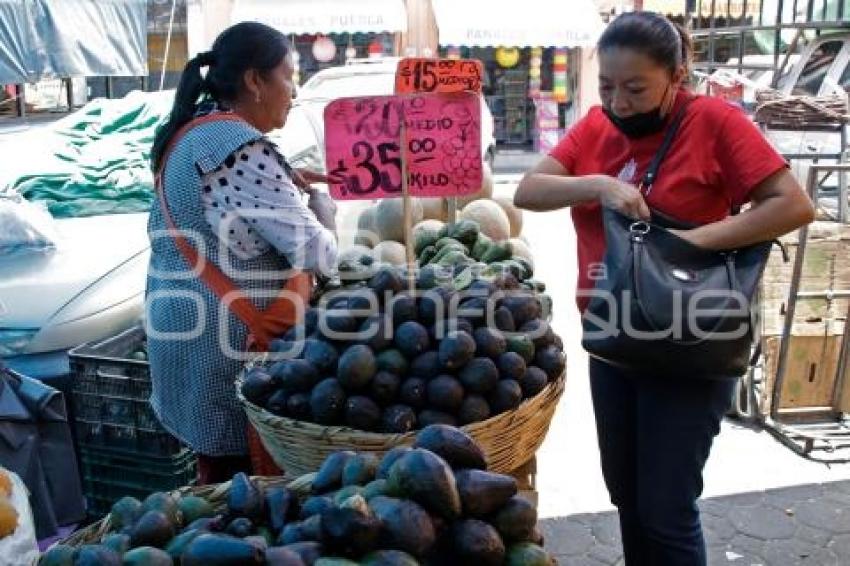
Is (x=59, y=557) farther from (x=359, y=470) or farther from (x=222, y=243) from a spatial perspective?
(x=222, y=243)

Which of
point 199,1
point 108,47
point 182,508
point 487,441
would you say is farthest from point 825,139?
point 199,1

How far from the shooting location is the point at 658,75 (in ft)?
6.53

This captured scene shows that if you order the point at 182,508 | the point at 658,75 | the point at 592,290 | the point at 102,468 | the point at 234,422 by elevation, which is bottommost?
the point at 102,468

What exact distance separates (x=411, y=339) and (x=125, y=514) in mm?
678

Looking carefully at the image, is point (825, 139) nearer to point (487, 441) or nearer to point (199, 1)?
point (487, 441)

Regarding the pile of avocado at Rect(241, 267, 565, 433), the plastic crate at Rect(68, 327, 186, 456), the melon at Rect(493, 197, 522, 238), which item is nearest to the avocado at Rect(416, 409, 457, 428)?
the pile of avocado at Rect(241, 267, 565, 433)

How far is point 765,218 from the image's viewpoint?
1.93 m

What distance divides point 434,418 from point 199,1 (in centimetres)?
1582

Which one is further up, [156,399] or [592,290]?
[592,290]

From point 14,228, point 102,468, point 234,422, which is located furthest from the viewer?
point 14,228

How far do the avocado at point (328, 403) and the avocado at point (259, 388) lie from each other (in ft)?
0.47

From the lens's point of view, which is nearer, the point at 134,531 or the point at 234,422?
the point at 134,531

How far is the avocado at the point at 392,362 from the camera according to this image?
72.1 inches

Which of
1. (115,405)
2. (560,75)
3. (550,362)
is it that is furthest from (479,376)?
(560,75)
